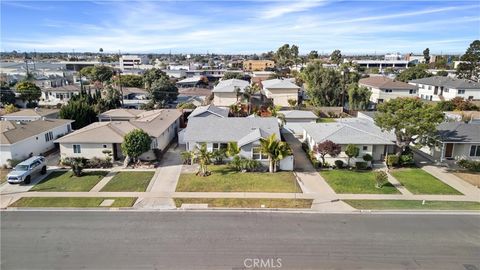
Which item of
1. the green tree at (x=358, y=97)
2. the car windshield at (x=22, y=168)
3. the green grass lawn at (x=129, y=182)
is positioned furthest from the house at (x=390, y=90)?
the car windshield at (x=22, y=168)

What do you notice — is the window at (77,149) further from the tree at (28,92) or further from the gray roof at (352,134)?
the tree at (28,92)

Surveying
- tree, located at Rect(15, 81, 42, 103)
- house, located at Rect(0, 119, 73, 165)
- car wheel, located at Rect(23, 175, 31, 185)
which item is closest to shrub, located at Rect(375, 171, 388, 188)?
car wheel, located at Rect(23, 175, 31, 185)

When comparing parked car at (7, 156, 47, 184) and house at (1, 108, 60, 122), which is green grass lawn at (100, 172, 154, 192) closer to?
parked car at (7, 156, 47, 184)

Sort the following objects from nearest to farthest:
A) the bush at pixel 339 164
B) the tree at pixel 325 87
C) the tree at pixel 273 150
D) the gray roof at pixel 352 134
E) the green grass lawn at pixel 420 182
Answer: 1. the green grass lawn at pixel 420 182
2. the tree at pixel 273 150
3. the bush at pixel 339 164
4. the gray roof at pixel 352 134
5. the tree at pixel 325 87

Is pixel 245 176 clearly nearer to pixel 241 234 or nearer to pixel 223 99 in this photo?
pixel 241 234

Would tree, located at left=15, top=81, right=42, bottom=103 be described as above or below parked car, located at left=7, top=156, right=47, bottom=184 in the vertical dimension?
above
